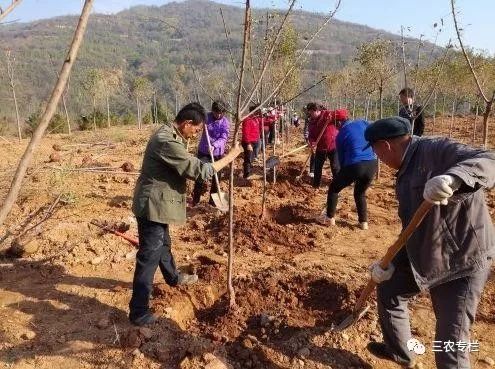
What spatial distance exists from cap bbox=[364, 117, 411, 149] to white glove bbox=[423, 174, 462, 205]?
1.59ft

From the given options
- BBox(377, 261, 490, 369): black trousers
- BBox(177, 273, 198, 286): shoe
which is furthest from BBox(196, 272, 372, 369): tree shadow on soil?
BBox(377, 261, 490, 369): black trousers

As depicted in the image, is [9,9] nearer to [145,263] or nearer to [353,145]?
[145,263]

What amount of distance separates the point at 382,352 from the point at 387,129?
156cm

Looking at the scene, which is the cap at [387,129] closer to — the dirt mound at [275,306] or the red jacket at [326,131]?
the dirt mound at [275,306]

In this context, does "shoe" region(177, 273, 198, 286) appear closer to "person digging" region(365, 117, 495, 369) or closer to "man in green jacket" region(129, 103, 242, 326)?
"man in green jacket" region(129, 103, 242, 326)

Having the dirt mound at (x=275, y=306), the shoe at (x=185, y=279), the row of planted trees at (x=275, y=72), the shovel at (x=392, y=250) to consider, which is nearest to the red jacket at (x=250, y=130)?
the row of planted trees at (x=275, y=72)

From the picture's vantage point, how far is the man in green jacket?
307 centimetres

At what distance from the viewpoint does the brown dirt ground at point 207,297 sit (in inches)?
117

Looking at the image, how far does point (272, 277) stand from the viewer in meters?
3.88

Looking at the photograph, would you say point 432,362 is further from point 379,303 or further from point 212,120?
point 212,120

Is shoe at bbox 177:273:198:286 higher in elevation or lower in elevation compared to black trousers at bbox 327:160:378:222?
lower

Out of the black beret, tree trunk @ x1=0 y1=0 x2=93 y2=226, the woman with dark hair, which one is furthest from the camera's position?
the woman with dark hair

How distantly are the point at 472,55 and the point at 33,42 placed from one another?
→ 366ft

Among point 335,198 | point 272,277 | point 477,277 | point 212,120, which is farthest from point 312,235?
point 477,277
